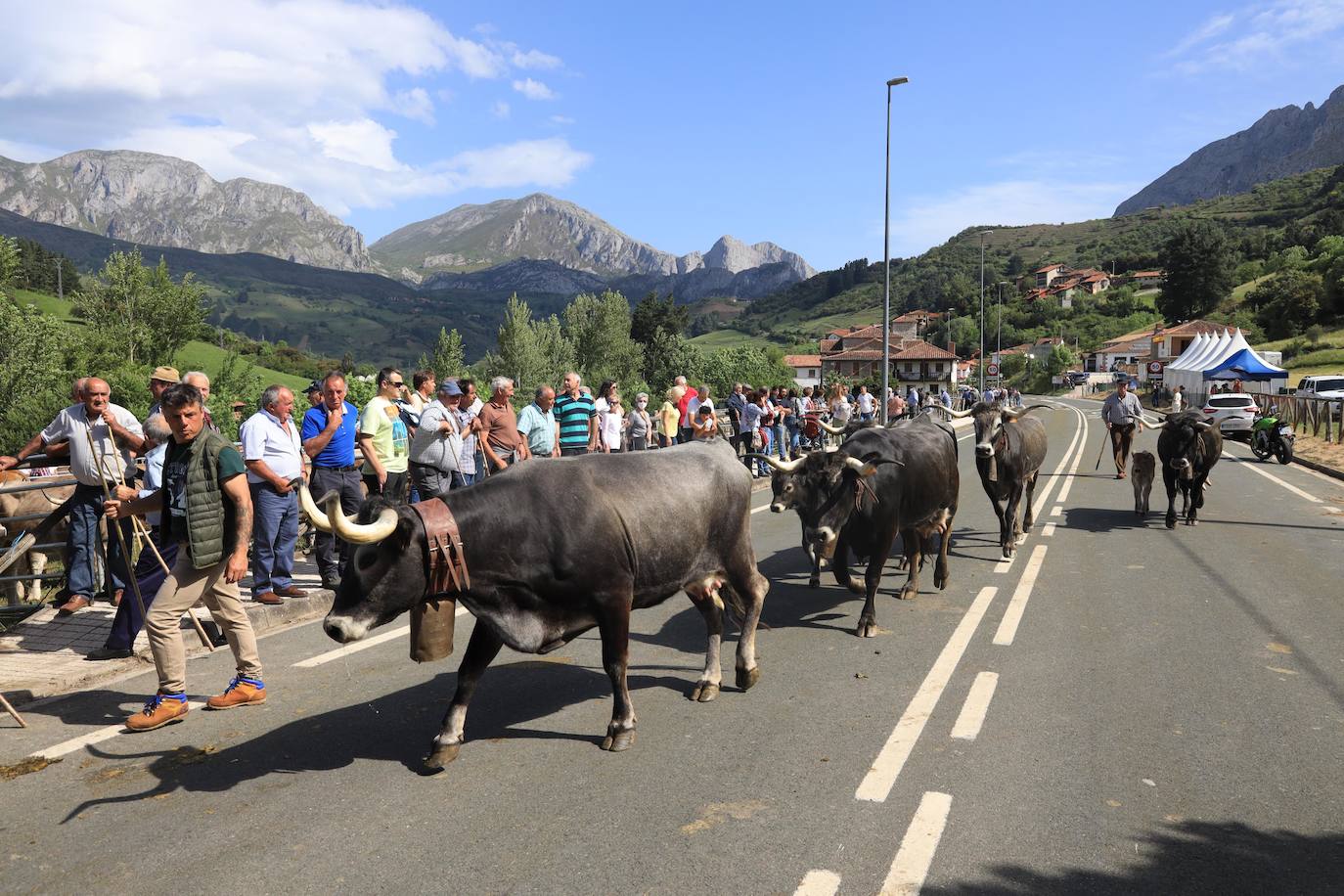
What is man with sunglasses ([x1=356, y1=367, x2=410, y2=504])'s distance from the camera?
8.69m

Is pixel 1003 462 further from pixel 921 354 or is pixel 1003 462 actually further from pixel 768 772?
pixel 921 354

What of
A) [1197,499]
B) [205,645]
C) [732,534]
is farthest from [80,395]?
[1197,499]

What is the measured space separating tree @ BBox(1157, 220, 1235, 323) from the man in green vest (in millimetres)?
115115

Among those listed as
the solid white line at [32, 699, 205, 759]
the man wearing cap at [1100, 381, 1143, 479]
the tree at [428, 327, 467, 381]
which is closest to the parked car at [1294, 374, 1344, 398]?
the man wearing cap at [1100, 381, 1143, 479]

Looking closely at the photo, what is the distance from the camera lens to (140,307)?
71.7m

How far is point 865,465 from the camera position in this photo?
7.12m

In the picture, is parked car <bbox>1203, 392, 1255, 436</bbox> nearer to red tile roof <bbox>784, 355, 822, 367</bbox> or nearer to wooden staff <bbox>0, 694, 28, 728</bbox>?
wooden staff <bbox>0, 694, 28, 728</bbox>

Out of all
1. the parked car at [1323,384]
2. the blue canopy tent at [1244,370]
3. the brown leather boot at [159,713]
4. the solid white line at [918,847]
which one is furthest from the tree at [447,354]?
the solid white line at [918,847]

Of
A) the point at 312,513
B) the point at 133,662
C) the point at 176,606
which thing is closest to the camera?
the point at 312,513

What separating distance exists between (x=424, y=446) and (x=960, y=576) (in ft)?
19.4

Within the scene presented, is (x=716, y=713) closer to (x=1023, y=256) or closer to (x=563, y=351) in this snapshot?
(x=563, y=351)

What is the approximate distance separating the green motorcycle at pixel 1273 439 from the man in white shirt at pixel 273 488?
2294 cm

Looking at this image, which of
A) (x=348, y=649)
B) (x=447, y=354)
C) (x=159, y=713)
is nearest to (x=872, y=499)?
(x=348, y=649)

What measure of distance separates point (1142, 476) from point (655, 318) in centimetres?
9465
